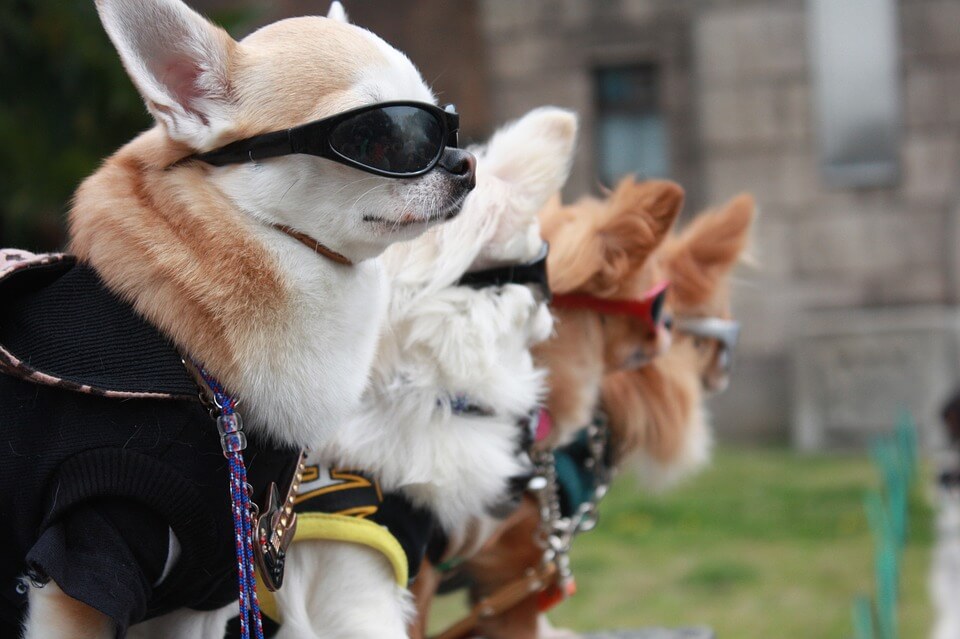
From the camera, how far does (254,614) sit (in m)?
1.74

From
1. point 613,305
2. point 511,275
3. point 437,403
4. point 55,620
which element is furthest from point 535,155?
point 55,620

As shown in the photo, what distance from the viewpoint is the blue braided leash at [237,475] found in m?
1.66

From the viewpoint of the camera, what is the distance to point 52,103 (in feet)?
18.9

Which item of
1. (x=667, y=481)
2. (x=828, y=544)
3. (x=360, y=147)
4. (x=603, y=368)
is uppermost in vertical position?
(x=360, y=147)

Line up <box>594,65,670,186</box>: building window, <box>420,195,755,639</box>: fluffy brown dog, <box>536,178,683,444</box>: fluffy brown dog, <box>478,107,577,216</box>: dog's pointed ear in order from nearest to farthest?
<box>478,107,577,216</box>: dog's pointed ear < <box>536,178,683,444</box>: fluffy brown dog < <box>420,195,755,639</box>: fluffy brown dog < <box>594,65,670,186</box>: building window

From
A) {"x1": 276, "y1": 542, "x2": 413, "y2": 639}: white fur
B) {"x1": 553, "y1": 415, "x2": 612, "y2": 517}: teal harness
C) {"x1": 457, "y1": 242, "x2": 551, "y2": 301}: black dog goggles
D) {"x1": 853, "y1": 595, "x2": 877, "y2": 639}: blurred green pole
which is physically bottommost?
{"x1": 853, "y1": 595, "x2": 877, "y2": 639}: blurred green pole

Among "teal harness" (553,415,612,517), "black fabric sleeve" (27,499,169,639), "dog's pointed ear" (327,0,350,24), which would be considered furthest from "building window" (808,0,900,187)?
"black fabric sleeve" (27,499,169,639)

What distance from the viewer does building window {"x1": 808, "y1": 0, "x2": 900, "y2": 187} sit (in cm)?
884

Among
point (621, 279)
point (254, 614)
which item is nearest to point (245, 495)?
point (254, 614)

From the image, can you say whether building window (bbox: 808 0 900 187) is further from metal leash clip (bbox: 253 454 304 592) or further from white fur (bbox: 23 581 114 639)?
white fur (bbox: 23 581 114 639)

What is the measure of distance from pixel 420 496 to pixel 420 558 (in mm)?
125

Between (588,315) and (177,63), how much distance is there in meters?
1.38

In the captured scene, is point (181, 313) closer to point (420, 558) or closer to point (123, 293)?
point (123, 293)

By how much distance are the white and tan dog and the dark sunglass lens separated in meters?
0.47
